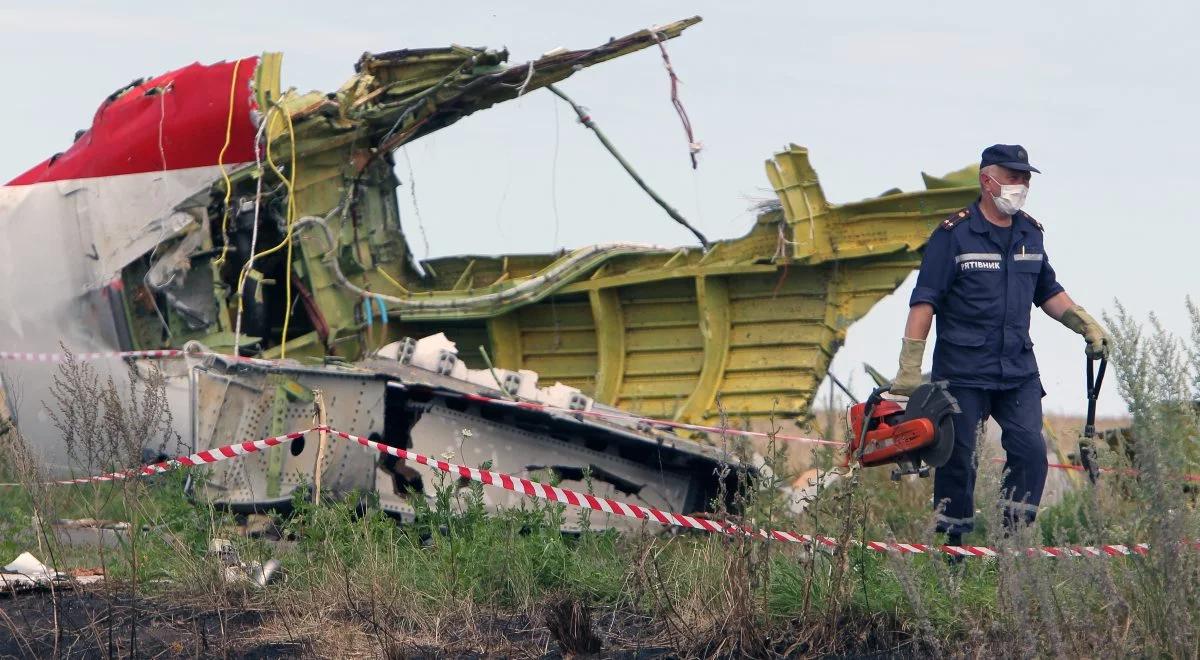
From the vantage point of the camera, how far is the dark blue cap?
6.43m

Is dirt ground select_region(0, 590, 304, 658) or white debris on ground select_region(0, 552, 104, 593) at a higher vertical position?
white debris on ground select_region(0, 552, 104, 593)

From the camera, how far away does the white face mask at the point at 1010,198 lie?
254 inches

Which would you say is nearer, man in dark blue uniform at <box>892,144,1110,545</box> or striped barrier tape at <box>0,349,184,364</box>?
man in dark blue uniform at <box>892,144,1110,545</box>

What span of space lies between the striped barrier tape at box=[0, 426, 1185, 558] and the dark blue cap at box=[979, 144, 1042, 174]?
5.27ft

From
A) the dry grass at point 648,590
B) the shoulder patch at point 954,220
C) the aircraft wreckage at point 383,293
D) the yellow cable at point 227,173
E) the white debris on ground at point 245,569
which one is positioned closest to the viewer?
the dry grass at point 648,590

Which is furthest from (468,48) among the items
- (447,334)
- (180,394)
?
(180,394)

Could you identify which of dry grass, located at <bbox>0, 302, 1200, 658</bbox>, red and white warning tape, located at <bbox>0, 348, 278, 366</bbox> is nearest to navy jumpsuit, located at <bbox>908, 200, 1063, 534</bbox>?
dry grass, located at <bbox>0, 302, 1200, 658</bbox>

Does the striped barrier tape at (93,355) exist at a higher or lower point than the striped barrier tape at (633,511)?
higher

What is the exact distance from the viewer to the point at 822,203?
8914mm

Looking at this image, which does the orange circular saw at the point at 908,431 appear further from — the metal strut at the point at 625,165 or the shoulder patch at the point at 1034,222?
the metal strut at the point at 625,165

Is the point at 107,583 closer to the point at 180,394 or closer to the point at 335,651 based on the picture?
the point at 335,651

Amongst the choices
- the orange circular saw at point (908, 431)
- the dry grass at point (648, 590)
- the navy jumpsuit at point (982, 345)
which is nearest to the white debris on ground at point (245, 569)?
the dry grass at point (648, 590)

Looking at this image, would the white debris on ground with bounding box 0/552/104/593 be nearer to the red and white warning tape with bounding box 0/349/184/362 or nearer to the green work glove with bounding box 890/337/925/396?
the red and white warning tape with bounding box 0/349/184/362

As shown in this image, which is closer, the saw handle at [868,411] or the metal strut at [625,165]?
the saw handle at [868,411]
